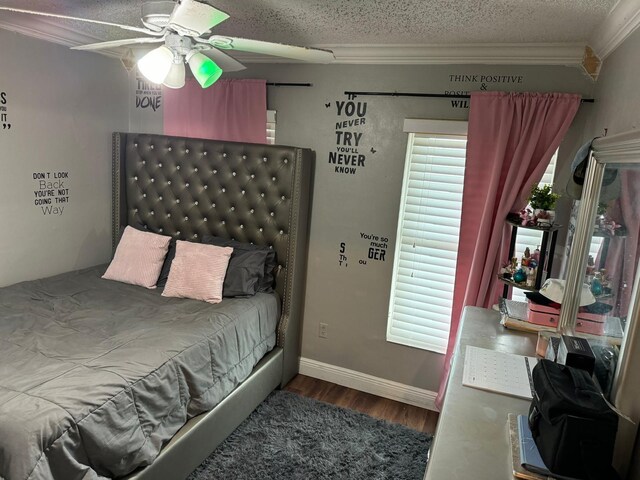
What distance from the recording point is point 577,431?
1.10 m

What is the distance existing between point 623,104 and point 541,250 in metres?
0.83

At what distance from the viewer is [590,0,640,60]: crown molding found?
5.72 feet

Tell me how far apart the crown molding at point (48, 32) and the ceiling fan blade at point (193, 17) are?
1.70m

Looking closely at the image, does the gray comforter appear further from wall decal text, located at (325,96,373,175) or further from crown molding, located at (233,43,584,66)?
crown molding, located at (233,43,584,66)

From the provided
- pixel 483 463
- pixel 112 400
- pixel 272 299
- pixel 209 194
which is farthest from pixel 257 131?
pixel 483 463

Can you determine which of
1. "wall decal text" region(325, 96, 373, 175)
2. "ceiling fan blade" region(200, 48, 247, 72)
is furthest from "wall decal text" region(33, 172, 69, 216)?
"wall decal text" region(325, 96, 373, 175)

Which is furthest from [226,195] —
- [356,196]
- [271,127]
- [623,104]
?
[623,104]

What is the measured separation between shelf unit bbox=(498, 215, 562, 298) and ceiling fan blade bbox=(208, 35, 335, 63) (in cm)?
136

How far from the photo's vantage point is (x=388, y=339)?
3258 mm

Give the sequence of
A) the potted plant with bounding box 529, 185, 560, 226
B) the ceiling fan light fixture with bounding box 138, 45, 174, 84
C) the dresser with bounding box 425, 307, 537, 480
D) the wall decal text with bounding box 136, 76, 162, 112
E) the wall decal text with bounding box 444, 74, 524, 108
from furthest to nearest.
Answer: the wall decal text with bounding box 136, 76, 162, 112, the wall decal text with bounding box 444, 74, 524, 108, the potted plant with bounding box 529, 185, 560, 226, the ceiling fan light fixture with bounding box 138, 45, 174, 84, the dresser with bounding box 425, 307, 537, 480

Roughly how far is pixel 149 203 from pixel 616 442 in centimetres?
328

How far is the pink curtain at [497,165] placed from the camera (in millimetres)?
2576

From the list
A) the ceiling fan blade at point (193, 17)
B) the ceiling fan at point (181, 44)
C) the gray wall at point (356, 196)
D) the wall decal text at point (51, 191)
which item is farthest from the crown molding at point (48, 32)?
the ceiling fan blade at point (193, 17)

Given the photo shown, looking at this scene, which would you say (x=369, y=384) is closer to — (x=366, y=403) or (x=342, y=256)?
(x=366, y=403)
